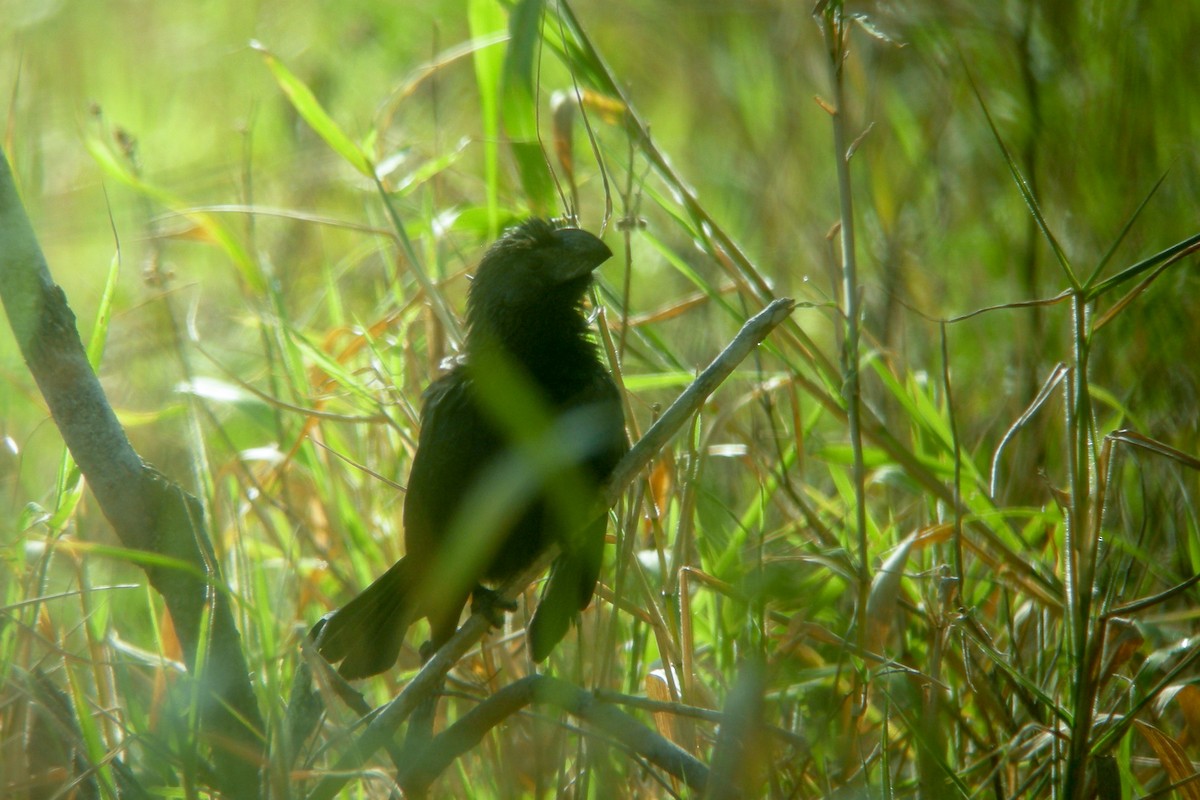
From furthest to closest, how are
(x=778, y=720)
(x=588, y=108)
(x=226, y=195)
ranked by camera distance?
(x=226, y=195)
(x=588, y=108)
(x=778, y=720)

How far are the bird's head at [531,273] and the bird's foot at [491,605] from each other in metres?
0.69

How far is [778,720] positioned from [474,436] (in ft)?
3.07

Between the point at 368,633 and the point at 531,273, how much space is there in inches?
36.4

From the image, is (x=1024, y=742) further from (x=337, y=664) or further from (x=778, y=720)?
(x=337, y=664)

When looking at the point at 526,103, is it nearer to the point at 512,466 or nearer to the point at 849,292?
the point at 849,292

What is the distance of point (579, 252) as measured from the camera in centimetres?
263

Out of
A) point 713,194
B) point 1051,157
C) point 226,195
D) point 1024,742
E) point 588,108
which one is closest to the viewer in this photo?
point 1024,742

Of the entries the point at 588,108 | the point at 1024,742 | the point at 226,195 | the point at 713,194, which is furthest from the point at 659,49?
the point at 1024,742

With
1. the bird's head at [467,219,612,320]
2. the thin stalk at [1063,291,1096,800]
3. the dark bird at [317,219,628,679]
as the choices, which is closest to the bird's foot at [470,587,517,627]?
the dark bird at [317,219,628,679]

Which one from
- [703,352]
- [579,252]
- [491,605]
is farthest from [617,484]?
[703,352]

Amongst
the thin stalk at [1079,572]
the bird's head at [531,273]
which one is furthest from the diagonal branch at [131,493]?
the thin stalk at [1079,572]

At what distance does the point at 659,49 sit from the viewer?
5781mm

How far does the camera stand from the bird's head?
2701 mm

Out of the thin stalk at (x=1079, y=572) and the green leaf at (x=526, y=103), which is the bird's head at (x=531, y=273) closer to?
the green leaf at (x=526, y=103)
